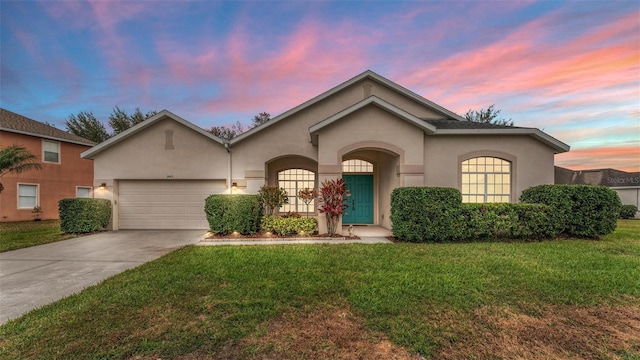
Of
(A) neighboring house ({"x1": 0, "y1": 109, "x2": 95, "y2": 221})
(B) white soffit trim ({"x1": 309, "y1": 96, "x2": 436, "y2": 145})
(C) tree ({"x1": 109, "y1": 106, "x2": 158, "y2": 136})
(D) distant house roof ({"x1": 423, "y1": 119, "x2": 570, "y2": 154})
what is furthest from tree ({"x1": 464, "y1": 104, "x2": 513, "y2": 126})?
(C) tree ({"x1": 109, "y1": 106, "x2": 158, "y2": 136})

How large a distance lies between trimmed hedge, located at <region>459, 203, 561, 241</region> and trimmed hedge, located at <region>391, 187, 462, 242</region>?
0.37m

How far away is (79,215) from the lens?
10633 mm

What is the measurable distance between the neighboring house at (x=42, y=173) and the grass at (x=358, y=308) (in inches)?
673

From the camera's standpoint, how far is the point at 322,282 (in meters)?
4.71

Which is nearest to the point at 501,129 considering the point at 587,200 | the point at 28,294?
the point at 587,200

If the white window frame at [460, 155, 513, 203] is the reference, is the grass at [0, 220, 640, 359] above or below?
below

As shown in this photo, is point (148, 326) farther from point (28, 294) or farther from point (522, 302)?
point (522, 302)

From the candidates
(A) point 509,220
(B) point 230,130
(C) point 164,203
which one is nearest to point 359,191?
(A) point 509,220

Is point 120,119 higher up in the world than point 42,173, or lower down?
higher up

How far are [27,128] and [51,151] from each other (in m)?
1.70

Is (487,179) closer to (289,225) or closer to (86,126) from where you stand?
(289,225)

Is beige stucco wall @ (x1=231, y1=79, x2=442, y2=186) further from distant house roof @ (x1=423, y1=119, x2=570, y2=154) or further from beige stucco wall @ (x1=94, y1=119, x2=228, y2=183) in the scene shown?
distant house roof @ (x1=423, y1=119, x2=570, y2=154)

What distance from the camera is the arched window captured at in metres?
10.6

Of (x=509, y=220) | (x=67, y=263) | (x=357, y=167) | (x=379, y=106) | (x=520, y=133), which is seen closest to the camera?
(x=67, y=263)
